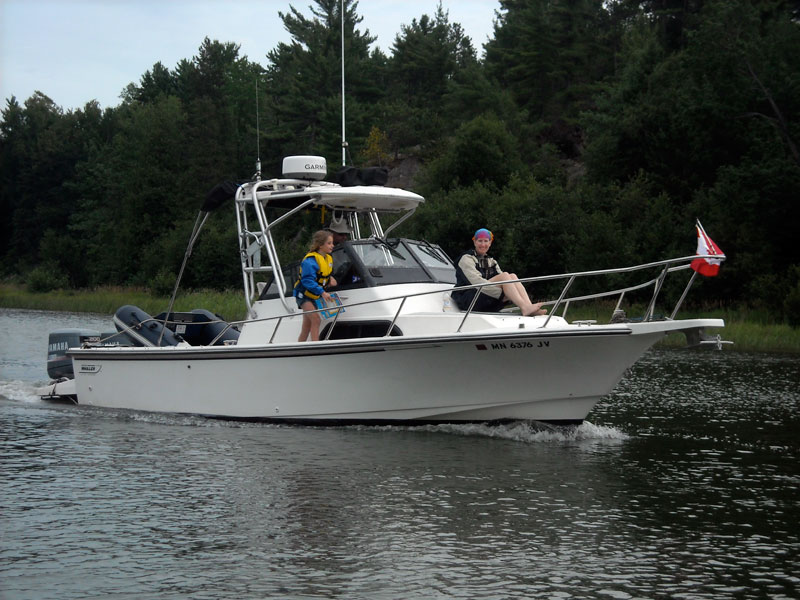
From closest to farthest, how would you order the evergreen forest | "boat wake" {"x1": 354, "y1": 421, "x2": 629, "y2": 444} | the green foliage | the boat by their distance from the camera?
the boat, "boat wake" {"x1": 354, "y1": 421, "x2": 629, "y2": 444}, the evergreen forest, the green foliage

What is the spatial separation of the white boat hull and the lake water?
0.27 m

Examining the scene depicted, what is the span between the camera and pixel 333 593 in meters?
6.34

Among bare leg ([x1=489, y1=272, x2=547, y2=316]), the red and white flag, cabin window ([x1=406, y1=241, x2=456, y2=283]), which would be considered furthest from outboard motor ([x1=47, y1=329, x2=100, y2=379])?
the red and white flag

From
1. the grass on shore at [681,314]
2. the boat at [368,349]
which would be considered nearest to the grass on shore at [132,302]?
the grass on shore at [681,314]

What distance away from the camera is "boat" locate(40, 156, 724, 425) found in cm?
1092

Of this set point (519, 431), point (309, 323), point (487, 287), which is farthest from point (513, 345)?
point (309, 323)

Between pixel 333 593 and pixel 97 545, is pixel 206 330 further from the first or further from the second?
pixel 333 593

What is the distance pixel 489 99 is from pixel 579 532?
4960cm

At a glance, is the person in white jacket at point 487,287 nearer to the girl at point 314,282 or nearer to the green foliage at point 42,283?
the girl at point 314,282

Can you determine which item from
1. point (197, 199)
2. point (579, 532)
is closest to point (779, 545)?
point (579, 532)

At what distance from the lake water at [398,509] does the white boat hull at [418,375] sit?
267mm

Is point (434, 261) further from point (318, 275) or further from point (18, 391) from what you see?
point (18, 391)

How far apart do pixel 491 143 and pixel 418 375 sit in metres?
37.4

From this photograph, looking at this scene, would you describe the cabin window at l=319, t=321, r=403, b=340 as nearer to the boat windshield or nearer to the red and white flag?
the boat windshield
